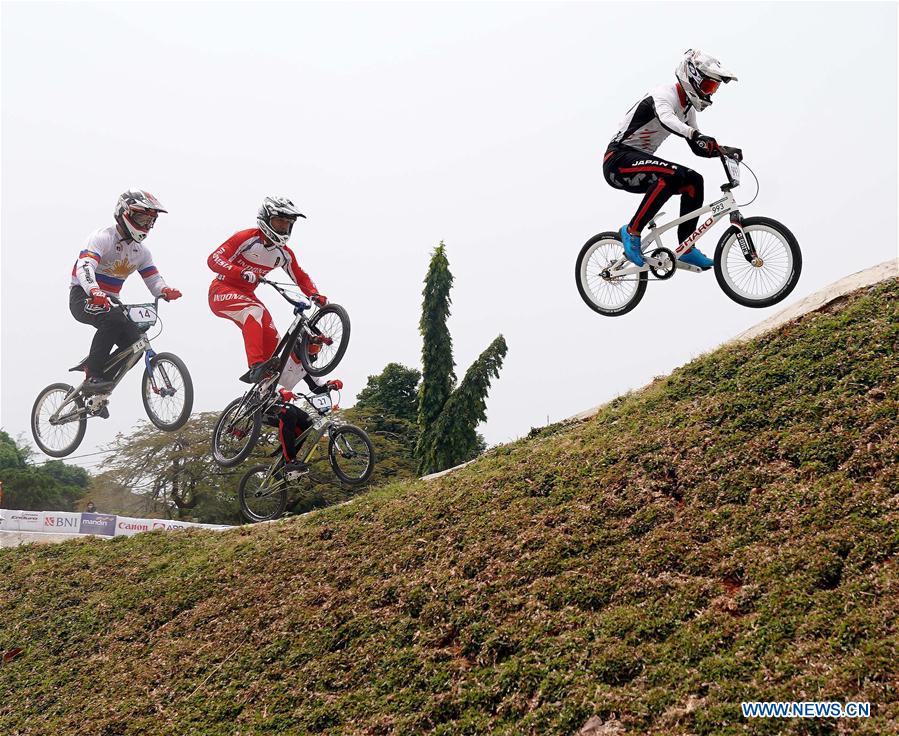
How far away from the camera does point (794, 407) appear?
13.6 m

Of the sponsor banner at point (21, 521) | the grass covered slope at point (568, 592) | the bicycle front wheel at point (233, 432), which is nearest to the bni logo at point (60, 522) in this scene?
the sponsor banner at point (21, 521)

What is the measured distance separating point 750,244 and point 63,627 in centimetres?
1551

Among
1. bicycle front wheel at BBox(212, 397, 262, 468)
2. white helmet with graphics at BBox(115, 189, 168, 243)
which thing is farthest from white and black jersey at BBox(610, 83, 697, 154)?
white helmet with graphics at BBox(115, 189, 168, 243)

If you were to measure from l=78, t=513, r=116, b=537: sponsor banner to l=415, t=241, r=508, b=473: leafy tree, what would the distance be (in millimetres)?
12489

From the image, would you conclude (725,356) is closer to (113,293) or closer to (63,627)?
(113,293)

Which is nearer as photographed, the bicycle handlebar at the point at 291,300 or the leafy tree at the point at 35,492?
the bicycle handlebar at the point at 291,300

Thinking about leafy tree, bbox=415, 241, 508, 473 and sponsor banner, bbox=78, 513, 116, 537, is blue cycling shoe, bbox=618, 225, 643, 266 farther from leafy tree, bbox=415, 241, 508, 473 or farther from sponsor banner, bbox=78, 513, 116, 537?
sponsor banner, bbox=78, 513, 116, 537

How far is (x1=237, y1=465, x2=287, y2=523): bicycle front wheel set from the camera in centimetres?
1605

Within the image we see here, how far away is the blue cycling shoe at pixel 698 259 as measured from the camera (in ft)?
40.1

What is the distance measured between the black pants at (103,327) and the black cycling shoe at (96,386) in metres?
0.29

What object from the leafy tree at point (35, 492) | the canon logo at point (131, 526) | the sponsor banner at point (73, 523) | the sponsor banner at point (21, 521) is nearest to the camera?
the canon logo at point (131, 526)

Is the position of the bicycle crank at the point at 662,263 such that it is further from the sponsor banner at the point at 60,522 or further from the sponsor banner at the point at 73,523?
the sponsor banner at the point at 60,522

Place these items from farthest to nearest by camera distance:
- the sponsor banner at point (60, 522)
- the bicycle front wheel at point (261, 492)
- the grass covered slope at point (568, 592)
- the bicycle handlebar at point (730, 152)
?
the sponsor banner at point (60, 522), the bicycle front wheel at point (261, 492), the bicycle handlebar at point (730, 152), the grass covered slope at point (568, 592)

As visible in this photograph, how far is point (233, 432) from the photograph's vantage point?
1559 centimetres
